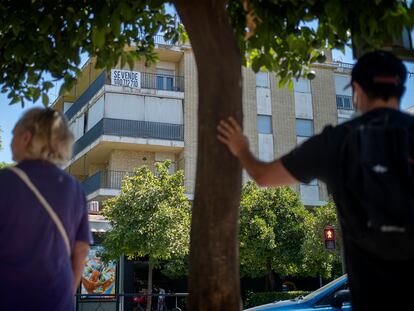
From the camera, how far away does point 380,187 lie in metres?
2.30

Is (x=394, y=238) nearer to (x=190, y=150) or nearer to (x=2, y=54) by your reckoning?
(x=2, y=54)

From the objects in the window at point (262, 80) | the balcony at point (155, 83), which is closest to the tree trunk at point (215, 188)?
the balcony at point (155, 83)

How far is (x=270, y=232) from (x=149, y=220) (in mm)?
6448

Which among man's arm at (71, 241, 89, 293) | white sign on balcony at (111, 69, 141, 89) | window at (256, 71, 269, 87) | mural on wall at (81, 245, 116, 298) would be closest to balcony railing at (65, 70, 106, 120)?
white sign on balcony at (111, 69, 141, 89)

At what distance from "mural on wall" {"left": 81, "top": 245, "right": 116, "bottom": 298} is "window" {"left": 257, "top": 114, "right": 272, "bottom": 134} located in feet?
46.6

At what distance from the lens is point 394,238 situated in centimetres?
227

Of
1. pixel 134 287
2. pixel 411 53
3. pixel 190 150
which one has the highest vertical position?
pixel 190 150

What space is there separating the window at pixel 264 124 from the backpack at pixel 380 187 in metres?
32.9

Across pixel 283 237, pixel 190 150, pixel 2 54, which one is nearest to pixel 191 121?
pixel 190 150

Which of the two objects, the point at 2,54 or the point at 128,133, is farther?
the point at 128,133

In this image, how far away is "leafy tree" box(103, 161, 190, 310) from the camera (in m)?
22.9

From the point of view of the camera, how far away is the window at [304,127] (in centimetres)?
3641

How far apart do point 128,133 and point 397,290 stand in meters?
30.7

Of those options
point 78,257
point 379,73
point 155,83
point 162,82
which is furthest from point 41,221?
point 162,82
